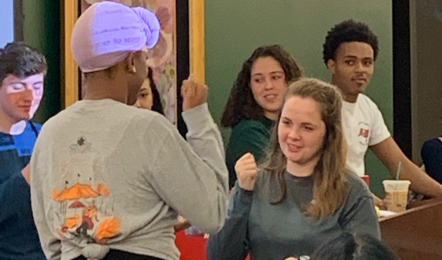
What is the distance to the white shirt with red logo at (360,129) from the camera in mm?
2729

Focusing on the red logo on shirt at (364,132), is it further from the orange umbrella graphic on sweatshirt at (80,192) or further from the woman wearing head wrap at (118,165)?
the orange umbrella graphic on sweatshirt at (80,192)

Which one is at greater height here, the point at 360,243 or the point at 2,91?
the point at 2,91

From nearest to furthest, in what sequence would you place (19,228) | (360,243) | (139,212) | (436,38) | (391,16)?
(360,243), (139,212), (19,228), (391,16), (436,38)

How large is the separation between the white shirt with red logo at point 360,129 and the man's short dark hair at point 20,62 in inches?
45.5

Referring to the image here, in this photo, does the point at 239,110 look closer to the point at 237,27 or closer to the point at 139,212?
the point at 237,27

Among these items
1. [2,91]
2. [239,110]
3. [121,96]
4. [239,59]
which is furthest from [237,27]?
[121,96]

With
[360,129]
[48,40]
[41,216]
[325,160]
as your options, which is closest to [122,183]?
[41,216]

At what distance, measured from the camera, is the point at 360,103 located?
2879 mm

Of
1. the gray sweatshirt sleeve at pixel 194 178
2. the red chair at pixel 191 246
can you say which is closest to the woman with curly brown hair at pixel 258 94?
the red chair at pixel 191 246

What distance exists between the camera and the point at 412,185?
2850 mm

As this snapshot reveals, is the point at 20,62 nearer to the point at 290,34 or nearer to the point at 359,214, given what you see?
the point at 359,214

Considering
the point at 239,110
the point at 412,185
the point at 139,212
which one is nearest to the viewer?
the point at 139,212

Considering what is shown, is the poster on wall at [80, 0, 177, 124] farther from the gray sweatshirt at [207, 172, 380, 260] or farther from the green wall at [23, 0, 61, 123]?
the gray sweatshirt at [207, 172, 380, 260]

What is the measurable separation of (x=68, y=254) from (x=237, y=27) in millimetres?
1763
